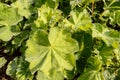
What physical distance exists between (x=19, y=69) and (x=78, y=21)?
500 millimetres

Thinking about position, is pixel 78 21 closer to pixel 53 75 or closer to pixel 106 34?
pixel 106 34

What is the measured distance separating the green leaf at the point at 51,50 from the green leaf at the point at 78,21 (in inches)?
5.3

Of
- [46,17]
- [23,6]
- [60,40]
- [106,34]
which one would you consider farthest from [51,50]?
[23,6]

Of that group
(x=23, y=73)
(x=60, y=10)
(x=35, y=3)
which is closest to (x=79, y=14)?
(x=60, y=10)

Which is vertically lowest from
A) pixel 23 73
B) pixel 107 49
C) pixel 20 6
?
pixel 23 73

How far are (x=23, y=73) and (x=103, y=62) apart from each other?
520 mm

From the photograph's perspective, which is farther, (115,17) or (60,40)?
(115,17)

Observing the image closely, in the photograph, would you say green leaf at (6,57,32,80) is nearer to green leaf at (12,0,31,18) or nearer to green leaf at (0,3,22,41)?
green leaf at (0,3,22,41)

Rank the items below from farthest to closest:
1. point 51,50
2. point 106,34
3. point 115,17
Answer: point 115,17 < point 106,34 < point 51,50

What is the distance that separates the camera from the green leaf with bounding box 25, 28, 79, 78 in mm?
2041

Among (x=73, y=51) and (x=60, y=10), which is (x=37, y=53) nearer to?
(x=73, y=51)

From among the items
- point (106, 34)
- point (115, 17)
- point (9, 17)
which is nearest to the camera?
point (106, 34)

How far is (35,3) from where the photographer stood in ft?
7.92

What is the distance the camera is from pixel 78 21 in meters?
2.25
